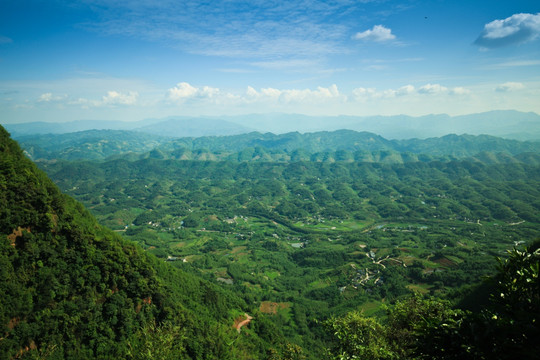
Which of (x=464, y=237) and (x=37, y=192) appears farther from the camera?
(x=464, y=237)

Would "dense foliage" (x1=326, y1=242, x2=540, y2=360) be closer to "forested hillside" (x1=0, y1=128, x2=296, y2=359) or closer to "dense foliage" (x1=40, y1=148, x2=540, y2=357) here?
"forested hillside" (x1=0, y1=128, x2=296, y2=359)

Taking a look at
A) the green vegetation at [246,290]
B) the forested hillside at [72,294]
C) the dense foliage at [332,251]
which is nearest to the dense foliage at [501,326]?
the green vegetation at [246,290]

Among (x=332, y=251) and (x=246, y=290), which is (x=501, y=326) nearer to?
(x=246, y=290)

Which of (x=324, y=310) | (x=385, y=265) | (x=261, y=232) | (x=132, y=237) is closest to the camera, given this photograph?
(x=324, y=310)

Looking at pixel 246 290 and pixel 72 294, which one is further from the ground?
pixel 72 294

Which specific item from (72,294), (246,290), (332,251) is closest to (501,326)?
(72,294)

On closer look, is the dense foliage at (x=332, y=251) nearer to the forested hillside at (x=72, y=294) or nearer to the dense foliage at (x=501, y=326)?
the forested hillside at (x=72, y=294)

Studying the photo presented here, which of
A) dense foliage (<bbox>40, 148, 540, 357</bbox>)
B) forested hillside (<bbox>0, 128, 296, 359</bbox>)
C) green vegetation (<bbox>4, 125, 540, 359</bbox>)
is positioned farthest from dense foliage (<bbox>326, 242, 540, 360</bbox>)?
dense foliage (<bbox>40, 148, 540, 357</bbox>)

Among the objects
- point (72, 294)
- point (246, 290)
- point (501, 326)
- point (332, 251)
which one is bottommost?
point (246, 290)

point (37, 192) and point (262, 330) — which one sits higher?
point (37, 192)

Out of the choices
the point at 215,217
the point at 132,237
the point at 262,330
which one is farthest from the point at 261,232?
the point at 262,330

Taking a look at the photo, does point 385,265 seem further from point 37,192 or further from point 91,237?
point 37,192
